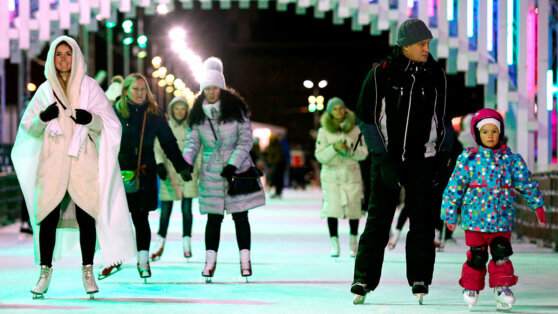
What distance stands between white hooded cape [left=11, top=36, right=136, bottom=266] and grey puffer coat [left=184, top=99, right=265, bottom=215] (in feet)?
3.41

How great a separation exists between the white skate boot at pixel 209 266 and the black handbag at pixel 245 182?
542mm

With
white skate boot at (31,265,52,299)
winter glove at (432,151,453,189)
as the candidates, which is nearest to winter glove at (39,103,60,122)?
white skate boot at (31,265,52,299)

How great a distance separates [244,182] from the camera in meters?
9.58

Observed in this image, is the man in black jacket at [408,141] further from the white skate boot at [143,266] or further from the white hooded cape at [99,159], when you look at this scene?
the white skate boot at [143,266]

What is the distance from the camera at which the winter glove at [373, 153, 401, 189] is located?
789 centimetres

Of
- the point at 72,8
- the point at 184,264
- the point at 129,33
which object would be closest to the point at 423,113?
the point at 184,264

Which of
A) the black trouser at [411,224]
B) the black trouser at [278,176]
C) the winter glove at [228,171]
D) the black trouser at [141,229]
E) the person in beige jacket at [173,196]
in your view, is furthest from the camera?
the black trouser at [278,176]

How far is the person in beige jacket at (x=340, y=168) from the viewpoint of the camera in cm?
1238

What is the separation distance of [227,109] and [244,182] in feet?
2.09

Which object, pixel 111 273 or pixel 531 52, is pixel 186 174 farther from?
pixel 531 52

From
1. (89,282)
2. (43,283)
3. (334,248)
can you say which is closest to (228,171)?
(89,282)

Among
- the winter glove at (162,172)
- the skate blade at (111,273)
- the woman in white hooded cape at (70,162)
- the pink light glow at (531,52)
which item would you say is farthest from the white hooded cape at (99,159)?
the pink light glow at (531,52)

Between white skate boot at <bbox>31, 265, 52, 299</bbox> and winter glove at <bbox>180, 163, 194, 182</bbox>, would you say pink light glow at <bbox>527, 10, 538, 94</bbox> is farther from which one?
white skate boot at <bbox>31, 265, 52, 299</bbox>

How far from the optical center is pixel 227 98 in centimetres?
977
